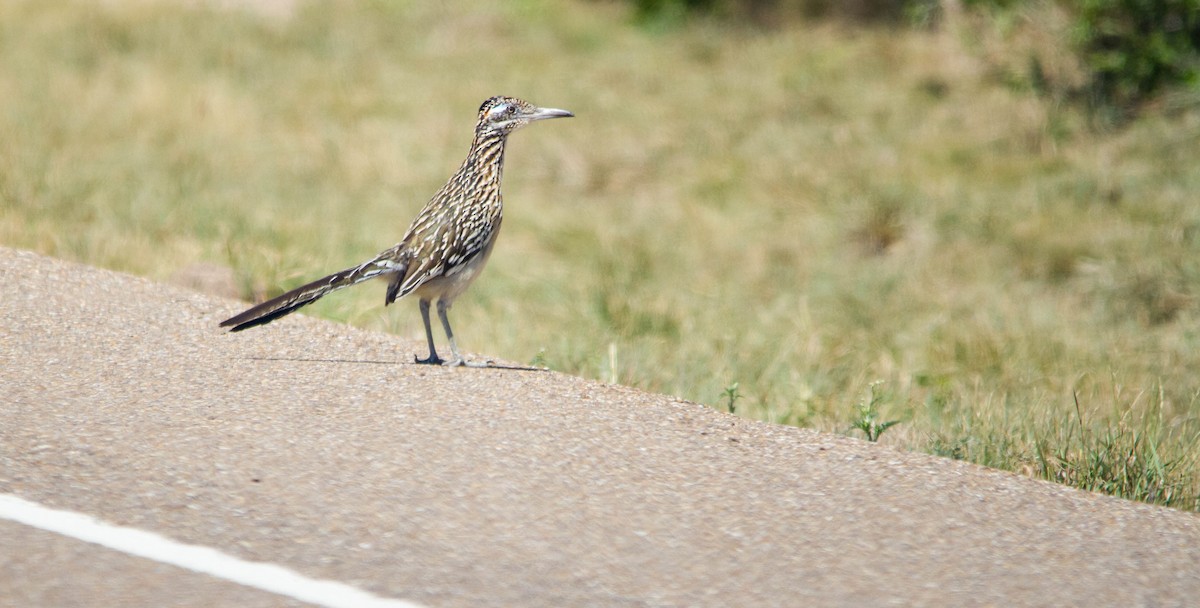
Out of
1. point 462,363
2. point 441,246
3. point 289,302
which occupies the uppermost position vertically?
point 441,246

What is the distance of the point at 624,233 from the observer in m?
13.9

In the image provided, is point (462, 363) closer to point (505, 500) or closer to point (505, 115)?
point (505, 115)

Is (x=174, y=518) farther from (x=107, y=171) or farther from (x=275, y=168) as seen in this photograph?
(x=275, y=168)

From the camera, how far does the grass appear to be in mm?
9047

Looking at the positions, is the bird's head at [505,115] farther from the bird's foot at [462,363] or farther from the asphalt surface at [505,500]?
the asphalt surface at [505,500]

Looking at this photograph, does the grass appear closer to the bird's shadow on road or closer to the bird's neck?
the bird's shadow on road

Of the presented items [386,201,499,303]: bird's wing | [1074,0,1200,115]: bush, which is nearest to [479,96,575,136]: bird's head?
[386,201,499,303]: bird's wing

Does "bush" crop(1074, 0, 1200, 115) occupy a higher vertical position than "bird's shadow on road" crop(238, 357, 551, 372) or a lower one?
higher

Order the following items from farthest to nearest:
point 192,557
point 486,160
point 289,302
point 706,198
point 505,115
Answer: point 706,198 < point 505,115 < point 486,160 < point 289,302 < point 192,557

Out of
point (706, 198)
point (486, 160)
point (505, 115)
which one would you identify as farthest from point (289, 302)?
point (706, 198)

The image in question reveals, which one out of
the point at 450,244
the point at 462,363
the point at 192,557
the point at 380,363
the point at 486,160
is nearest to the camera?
the point at 192,557

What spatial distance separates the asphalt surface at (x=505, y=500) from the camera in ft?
13.2

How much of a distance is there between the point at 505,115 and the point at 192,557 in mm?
3875

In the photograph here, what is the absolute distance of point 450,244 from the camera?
22.5ft
